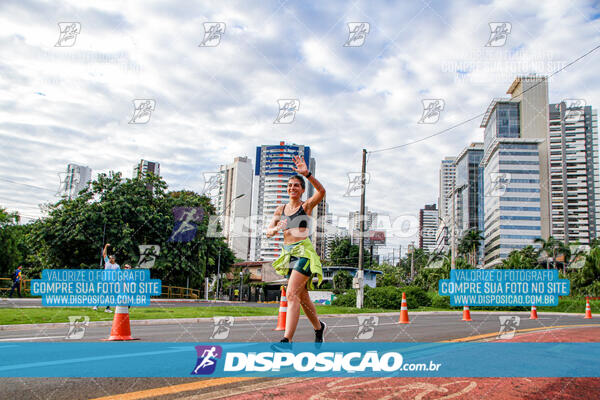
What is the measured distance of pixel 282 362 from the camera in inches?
154

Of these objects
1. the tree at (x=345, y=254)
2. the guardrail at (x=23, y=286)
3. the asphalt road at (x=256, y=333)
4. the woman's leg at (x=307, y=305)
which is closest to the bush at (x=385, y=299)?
the asphalt road at (x=256, y=333)

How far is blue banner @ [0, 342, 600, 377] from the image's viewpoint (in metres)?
3.62

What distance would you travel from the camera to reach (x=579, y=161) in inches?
7323

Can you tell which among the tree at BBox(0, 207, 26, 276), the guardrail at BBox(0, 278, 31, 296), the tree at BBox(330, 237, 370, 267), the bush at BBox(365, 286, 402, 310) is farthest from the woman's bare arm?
the tree at BBox(330, 237, 370, 267)

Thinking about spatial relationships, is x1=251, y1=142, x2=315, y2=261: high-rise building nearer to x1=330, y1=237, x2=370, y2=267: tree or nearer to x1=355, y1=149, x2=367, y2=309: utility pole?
x1=330, y1=237, x2=370, y2=267: tree

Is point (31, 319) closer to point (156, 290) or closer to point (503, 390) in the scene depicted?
point (503, 390)

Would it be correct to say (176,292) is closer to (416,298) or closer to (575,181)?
(416,298)

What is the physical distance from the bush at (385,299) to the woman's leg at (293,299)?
22186 mm

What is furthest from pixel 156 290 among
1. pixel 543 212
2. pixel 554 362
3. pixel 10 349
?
pixel 543 212

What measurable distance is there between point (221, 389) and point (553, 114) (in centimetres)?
22602

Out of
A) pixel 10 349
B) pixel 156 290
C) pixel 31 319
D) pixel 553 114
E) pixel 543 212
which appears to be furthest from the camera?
pixel 553 114

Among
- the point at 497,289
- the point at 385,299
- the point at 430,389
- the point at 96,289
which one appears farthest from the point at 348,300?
the point at 430,389

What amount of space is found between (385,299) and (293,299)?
22352mm

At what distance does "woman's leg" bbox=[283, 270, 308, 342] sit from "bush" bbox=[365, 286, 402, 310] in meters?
22.2
